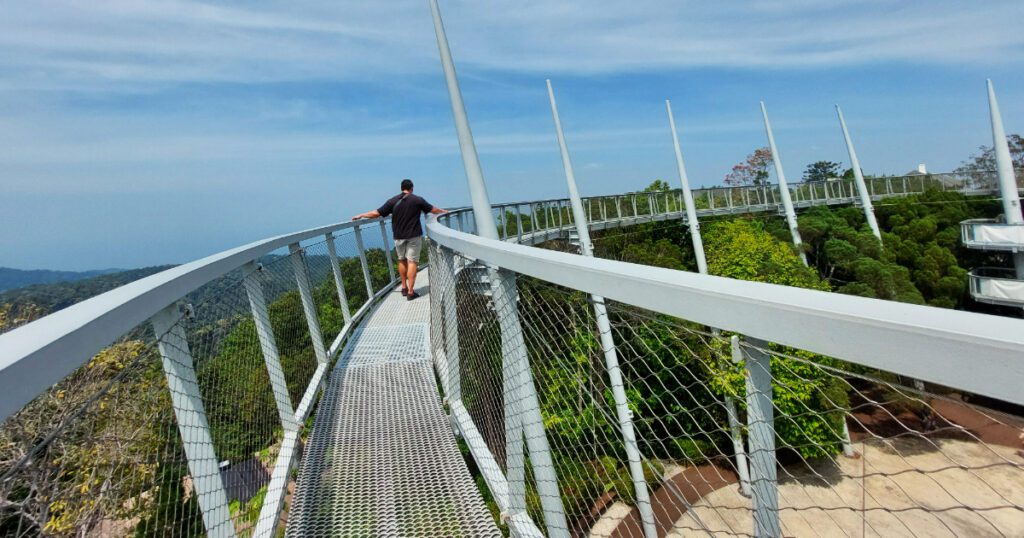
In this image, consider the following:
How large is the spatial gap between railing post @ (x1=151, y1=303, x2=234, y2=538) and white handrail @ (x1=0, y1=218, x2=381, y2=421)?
0.09 m

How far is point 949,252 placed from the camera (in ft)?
87.6

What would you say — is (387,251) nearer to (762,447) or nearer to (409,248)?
(409,248)

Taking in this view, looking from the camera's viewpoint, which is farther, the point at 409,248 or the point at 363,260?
the point at 409,248

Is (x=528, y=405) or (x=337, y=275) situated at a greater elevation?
(x=337, y=275)

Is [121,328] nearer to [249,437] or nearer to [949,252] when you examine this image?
[249,437]

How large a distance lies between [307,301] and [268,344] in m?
1.02

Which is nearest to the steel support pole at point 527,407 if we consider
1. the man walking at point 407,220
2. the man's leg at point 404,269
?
the man walking at point 407,220

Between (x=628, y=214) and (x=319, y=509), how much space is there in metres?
24.4

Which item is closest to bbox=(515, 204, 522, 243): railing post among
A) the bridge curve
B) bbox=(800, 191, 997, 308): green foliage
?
the bridge curve

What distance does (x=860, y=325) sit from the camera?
2.25 feet

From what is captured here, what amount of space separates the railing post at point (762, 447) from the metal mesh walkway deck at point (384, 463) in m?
1.52

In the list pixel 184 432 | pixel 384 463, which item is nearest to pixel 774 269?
pixel 384 463

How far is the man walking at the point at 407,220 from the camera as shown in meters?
6.60

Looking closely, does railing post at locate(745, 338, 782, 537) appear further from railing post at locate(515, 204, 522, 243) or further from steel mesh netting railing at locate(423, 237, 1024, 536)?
railing post at locate(515, 204, 522, 243)
